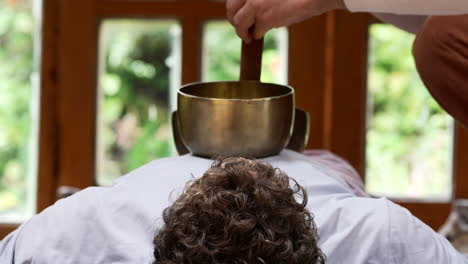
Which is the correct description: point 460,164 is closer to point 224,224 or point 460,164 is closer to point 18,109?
point 18,109

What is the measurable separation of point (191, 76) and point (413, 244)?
4.81 feet

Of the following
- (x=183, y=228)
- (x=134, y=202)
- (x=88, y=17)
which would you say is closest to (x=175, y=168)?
(x=134, y=202)

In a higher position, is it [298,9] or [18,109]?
[298,9]

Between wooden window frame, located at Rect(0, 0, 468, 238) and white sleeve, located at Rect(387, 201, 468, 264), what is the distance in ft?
4.43

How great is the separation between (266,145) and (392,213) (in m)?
0.37

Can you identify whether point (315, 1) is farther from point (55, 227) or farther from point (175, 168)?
point (55, 227)

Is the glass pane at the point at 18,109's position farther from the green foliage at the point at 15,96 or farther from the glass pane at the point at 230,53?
the glass pane at the point at 230,53

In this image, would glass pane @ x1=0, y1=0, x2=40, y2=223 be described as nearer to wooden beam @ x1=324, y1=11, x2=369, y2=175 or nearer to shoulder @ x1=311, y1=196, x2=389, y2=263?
wooden beam @ x1=324, y1=11, x2=369, y2=175

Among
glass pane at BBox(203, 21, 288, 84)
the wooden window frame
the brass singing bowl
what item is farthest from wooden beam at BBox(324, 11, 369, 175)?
the brass singing bowl

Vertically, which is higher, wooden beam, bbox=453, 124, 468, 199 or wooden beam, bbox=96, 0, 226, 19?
wooden beam, bbox=96, 0, 226, 19

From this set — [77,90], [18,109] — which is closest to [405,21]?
[77,90]

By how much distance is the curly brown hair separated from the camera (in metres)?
1.25

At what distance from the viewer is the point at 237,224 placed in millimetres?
1246

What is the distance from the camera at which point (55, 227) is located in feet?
4.68
